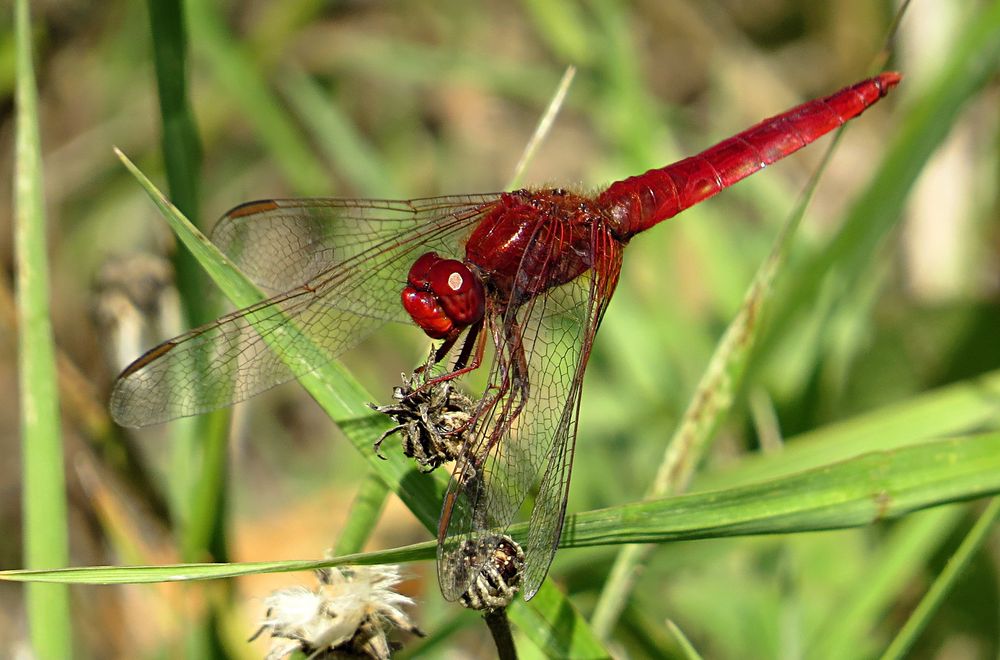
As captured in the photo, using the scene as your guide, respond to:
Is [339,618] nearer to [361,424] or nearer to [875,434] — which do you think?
[361,424]

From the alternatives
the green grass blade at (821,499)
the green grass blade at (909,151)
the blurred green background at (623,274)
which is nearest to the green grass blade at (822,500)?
the green grass blade at (821,499)

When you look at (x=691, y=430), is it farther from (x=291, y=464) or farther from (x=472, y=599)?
(x=291, y=464)

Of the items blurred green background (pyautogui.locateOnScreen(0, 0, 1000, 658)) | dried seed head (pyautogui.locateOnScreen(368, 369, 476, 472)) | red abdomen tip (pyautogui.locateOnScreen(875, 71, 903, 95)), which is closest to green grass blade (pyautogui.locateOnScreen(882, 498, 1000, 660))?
blurred green background (pyautogui.locateOnScreen(0, 0, 1000, 658))

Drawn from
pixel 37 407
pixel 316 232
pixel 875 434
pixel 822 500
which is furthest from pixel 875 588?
pixel 37 407

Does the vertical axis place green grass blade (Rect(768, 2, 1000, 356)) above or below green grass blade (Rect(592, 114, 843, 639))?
above

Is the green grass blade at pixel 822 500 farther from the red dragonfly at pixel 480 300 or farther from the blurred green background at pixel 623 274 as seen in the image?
the blurred green background at pixel 623 274

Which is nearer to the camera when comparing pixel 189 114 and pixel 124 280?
pixel 189 114

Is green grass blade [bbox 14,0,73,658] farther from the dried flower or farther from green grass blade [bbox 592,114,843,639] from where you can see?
green grass blade [bbox 592,114,843,639]

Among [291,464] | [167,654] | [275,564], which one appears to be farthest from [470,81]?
[275,564]
